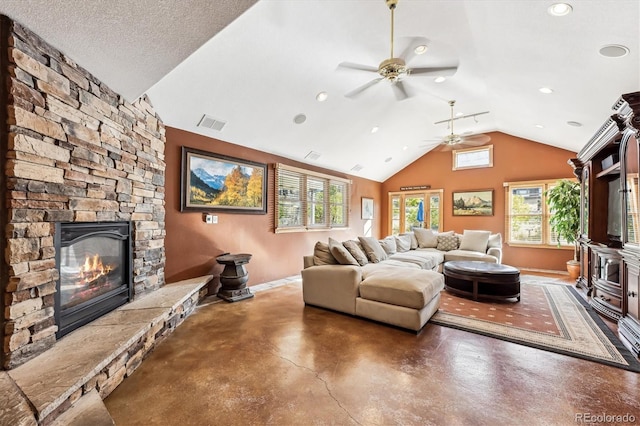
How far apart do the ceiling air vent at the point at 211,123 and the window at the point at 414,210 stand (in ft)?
19.9

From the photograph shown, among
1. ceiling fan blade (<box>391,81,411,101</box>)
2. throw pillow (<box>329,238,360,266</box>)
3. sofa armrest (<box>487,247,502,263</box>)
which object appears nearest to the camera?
ceiling fan blade (<box>391,81,411,101</box>)

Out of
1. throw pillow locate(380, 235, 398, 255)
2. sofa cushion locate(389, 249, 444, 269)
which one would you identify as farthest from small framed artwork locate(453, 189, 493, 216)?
throw pillow locate(380, 235, 398, 255)

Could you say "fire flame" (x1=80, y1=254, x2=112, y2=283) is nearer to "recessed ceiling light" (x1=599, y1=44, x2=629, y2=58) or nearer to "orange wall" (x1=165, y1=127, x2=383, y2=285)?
"orange wall" (x1=165, y1=127, x2=383, y2=285)

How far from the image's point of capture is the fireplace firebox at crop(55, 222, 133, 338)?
2072mm

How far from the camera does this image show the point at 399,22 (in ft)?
9.77

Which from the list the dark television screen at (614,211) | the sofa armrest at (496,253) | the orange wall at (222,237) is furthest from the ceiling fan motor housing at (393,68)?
the sofa armrest at (496,253)

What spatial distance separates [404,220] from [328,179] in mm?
3281

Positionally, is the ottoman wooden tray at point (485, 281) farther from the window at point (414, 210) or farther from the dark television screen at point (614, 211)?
the window at point (414, 210)

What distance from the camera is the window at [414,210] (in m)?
8.02

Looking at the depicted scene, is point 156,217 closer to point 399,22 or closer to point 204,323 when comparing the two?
point 204,323

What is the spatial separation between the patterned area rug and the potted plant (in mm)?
1579

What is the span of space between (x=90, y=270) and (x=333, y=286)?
249 cm

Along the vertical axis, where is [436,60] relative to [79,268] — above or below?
above

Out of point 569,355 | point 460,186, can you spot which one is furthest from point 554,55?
point 460,186
